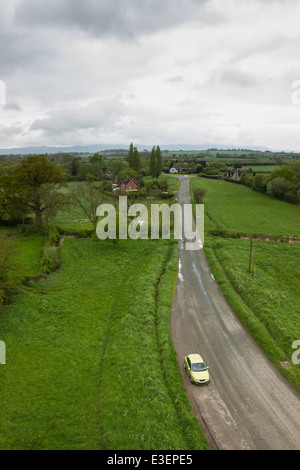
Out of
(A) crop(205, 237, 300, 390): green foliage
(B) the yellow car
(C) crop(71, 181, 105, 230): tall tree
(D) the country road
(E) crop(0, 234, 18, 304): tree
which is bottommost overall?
(D) the country road

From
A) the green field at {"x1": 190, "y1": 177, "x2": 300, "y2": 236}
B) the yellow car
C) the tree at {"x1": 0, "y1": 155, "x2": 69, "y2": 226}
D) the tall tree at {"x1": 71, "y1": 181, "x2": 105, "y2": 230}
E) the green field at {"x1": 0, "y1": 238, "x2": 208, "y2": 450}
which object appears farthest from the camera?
the green field at {"x1": 190, "y1": 177, "x2": 300, "y2": 236}

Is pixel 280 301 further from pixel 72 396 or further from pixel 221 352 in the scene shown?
pixel 72 396

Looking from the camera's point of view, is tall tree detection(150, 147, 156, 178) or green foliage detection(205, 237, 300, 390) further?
tall tree detection(150, 147, 156, 178)

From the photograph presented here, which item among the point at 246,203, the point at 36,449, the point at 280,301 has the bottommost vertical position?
the point at 36,449

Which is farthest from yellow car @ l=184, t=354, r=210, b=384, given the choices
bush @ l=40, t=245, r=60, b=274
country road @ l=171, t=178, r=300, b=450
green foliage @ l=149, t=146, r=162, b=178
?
green foliage @ l=149, t=146, r=162, b=178

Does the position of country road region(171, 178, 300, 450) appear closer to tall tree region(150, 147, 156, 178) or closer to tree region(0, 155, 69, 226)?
A: tree region(0, 155, 69, 226)

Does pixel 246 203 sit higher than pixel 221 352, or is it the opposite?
pixel 246 203
